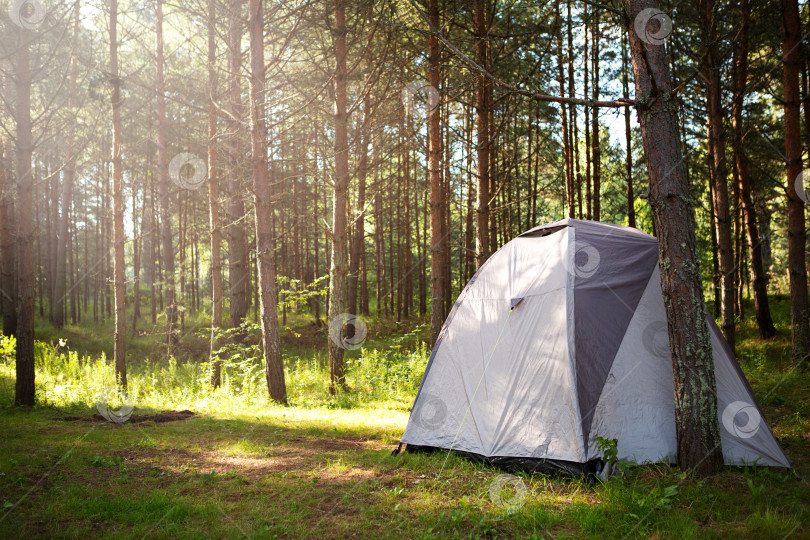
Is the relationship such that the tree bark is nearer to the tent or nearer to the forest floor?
the forest floor

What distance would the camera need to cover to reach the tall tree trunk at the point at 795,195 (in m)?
8.45

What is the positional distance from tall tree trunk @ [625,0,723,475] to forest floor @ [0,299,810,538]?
38 centimetres

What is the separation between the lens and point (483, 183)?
29.9 ft

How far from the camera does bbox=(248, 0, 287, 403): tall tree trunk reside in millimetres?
8156

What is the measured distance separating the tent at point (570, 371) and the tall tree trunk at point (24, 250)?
643 centimetres

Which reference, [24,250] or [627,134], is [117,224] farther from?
[627,134]

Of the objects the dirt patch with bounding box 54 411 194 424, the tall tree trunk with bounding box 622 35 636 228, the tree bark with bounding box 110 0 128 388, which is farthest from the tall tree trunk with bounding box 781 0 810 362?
the tree bark with bounding box 110 0 128 388

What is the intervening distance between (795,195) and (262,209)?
925 cm

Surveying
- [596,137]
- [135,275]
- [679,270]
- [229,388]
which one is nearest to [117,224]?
[229,388]

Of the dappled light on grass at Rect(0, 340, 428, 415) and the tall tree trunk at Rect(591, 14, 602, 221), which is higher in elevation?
the tall tree trunk at Rect(591, 14, 602, 221)

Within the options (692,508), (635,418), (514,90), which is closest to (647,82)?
(514,90)

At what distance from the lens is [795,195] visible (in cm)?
837

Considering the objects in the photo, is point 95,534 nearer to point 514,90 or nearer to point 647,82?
point 514,90

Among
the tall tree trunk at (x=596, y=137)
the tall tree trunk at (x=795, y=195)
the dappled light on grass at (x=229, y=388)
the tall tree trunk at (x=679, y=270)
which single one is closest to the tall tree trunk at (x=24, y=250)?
the dappled light on grass at (x=229, y=388)
